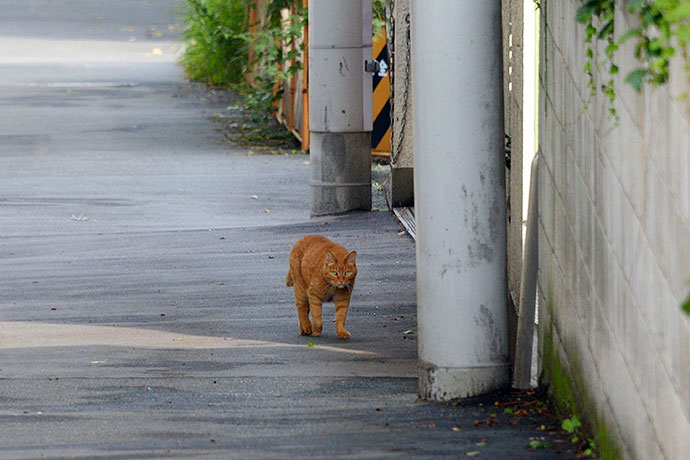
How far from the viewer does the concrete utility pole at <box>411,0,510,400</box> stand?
5.39 meters

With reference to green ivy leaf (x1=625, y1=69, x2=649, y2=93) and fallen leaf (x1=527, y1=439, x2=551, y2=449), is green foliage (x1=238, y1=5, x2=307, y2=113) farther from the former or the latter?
green ivy leaf (x1=625, y1=69, x2=649, y2=93)

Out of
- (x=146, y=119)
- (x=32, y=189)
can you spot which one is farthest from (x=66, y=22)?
(x=32, y=189)

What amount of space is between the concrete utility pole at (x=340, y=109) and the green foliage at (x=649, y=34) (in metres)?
8.17

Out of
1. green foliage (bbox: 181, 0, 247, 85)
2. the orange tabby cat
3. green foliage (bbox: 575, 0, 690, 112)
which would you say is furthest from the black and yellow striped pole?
green foliage (bbox: 575, 0, 690, 112)

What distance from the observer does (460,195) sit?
17.8ft

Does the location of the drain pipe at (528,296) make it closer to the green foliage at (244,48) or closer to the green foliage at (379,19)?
the green foliage at (379,19)

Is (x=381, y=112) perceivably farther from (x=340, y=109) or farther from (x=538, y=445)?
(x=538, y=445)

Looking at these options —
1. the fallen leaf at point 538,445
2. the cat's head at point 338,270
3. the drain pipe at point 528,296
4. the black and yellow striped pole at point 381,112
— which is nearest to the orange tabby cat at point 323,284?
the cat's head at point 338,270

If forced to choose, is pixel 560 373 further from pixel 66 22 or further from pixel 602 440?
pixel 66 22

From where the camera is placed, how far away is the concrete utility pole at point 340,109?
12.2 meters

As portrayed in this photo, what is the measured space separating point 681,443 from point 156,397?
9.65ft

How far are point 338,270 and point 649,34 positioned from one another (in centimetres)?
388

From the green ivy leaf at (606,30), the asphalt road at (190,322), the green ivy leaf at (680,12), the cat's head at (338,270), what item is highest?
the green ivy leaf at (680,12)

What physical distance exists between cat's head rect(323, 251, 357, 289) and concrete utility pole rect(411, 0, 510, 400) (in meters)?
1.70
